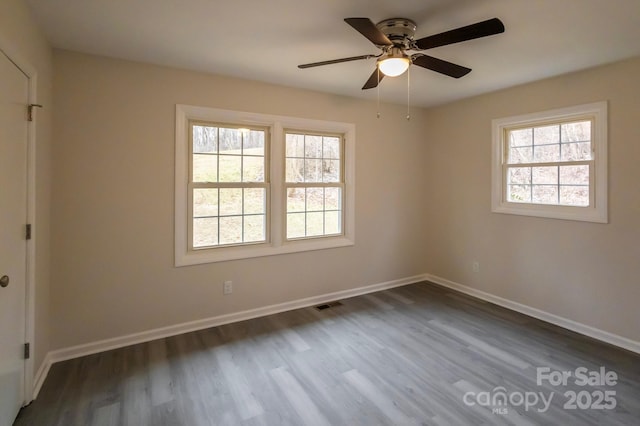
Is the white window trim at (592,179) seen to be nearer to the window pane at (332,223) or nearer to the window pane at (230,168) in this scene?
the window pane at (332,223)

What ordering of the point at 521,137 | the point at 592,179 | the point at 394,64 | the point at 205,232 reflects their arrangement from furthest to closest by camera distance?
the point at 521,137
the point at 205,232
the point at 592,179
the point at 394,64

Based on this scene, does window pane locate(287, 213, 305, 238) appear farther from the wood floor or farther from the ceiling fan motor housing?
the ceiling fan motor housing

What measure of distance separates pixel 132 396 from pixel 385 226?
3300mm

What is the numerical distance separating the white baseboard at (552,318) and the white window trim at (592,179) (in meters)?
1.03

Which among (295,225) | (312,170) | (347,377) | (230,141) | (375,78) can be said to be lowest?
(347,377)

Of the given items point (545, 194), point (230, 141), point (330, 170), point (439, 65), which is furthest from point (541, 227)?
point (230, 141)

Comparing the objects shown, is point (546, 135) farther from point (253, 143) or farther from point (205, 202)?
point (205, 202)

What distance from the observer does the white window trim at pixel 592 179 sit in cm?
298

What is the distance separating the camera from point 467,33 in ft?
5.93

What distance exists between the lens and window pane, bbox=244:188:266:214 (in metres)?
3.52

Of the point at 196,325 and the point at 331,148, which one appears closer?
the point at 196,325

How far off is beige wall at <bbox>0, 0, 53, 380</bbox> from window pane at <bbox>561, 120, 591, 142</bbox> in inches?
177

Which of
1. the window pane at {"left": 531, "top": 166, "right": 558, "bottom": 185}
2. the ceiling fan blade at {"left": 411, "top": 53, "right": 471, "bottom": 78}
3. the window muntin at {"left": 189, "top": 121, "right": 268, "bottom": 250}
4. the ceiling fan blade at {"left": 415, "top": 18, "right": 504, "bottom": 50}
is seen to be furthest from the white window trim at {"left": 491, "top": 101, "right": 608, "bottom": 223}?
the window muntin at {"left": 189, "top": 121, "right": 268, "bottom": 250}

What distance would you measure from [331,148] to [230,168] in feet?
4.34
